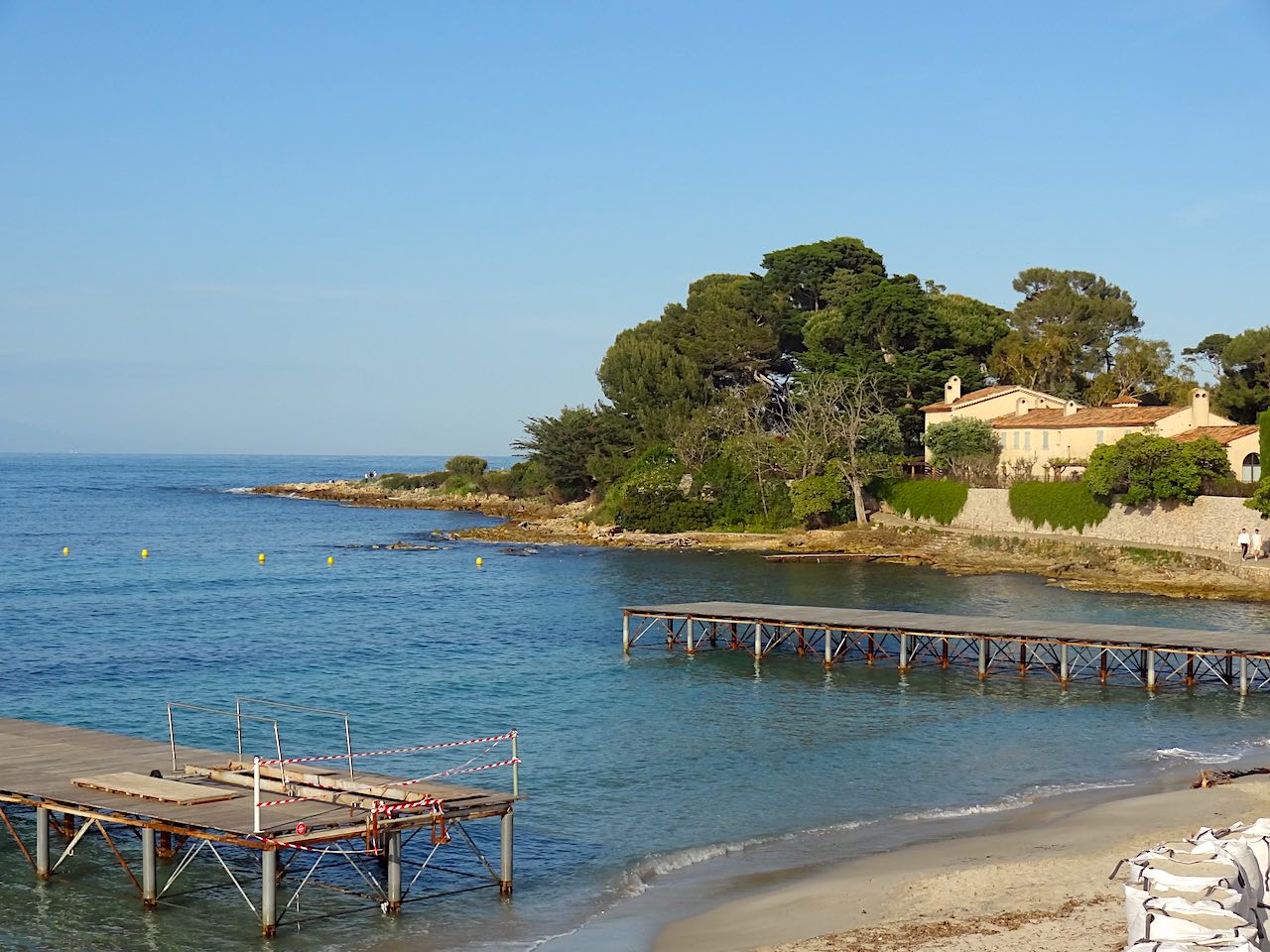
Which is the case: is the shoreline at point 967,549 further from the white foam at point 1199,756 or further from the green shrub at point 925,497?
the white foam at point 1199,756

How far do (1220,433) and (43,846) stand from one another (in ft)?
193

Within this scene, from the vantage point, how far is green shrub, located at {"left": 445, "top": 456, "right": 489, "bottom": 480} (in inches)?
5217

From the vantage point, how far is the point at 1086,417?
7531cm

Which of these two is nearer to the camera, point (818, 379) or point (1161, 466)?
point (1161, 466)

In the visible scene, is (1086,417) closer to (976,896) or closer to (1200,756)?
(1200,756)

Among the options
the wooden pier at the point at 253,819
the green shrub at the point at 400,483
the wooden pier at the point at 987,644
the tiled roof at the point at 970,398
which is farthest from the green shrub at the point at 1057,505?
the green shrub at the point at 400,483

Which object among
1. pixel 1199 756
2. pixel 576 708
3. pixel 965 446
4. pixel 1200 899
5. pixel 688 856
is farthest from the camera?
pixel 965 446

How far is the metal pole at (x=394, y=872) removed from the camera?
802 inches

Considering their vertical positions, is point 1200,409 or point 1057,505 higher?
point 1200,409

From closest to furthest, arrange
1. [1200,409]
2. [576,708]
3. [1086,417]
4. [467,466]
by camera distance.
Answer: [576,708] < [1200,409] < [1086,417] < [467,466]

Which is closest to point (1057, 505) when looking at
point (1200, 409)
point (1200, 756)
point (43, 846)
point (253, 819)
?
point (1200, 409)

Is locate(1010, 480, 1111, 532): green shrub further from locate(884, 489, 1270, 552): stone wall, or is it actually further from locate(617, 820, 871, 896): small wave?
locate(617, 820, 871, 896): small wave

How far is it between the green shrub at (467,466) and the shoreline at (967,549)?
23.7m

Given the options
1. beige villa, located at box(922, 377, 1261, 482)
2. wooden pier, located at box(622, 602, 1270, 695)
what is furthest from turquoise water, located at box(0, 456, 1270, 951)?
beige villa, located at box(922, 377, 1261, 482)
